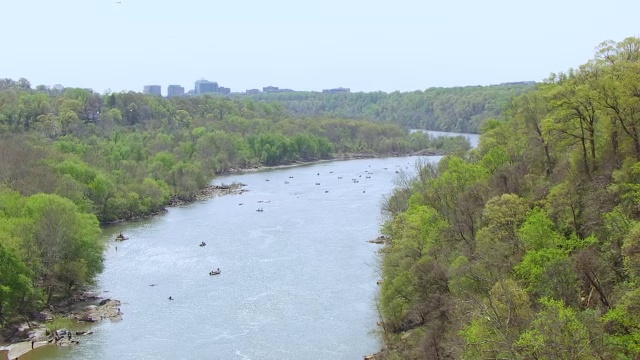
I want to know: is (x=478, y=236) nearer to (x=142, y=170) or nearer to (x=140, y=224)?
(x=140, y=224)

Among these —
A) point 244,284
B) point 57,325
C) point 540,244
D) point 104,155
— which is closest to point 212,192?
point 104,155

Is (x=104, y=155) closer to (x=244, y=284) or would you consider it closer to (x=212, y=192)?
(x=212, y=192)

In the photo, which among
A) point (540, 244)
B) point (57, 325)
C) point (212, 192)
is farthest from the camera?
point (212, 192)

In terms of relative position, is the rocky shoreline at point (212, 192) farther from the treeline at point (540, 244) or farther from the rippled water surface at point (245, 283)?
the treeline at point (540, 244)

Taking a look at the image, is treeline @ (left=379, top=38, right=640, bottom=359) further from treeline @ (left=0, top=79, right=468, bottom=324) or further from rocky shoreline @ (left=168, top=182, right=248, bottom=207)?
rocky shoreline @ (left=168, top=182, right=248, bottom=207)

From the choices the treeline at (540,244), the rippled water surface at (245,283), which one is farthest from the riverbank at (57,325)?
the treeline at (540,244)

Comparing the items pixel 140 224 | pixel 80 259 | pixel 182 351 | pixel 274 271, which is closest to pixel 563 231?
pixel 182 351
